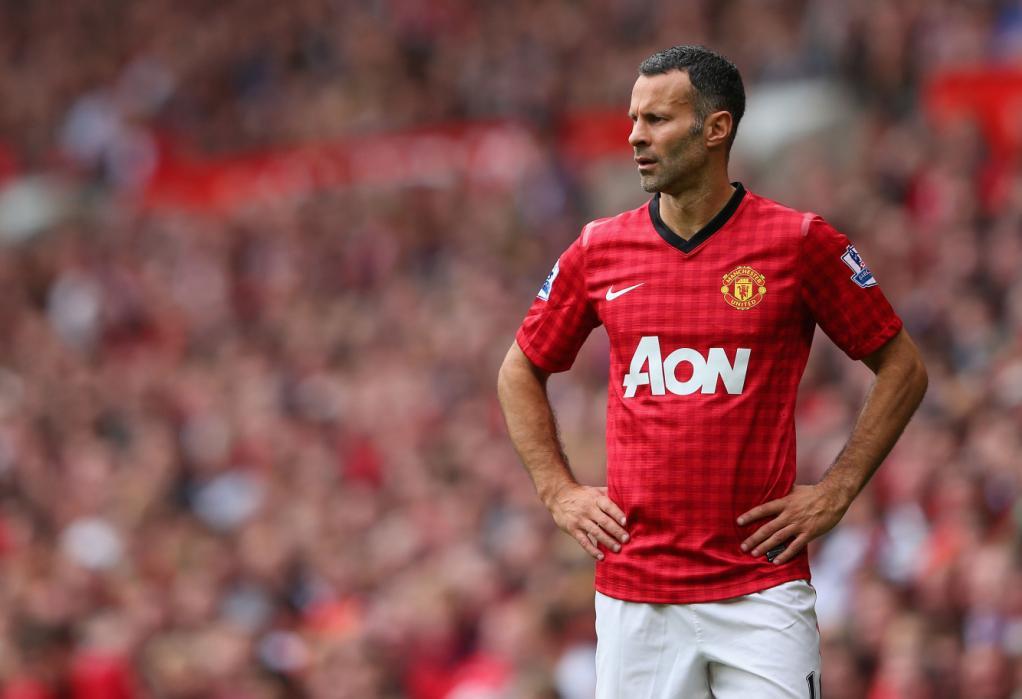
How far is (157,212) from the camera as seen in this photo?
57.4 ft

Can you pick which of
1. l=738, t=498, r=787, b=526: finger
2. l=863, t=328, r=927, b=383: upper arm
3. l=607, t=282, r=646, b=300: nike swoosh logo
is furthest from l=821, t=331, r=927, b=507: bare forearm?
l=607, t=282, r=646, b=300: nike swoosh logo

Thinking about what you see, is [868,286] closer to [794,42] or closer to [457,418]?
[457,418]

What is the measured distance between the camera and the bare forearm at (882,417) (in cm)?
379

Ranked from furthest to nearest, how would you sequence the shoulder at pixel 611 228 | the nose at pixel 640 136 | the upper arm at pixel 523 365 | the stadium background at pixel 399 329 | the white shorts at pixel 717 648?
1. the stadium background at pixel 399 329
2. the upper arm at pixel 523 365
3. the shoulder at pixel 611 228
4. the nose at pixel 640 136
5. the white shorts at pixel 717 648

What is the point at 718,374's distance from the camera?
3.73 meters

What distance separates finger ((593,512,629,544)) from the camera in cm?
380

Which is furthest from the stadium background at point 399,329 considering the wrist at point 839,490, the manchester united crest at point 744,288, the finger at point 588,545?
the manchester united crest at point 744,288

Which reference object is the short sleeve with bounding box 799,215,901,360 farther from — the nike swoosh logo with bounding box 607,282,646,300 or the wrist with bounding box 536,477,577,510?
the wrist with bounding box 536,477,577,510

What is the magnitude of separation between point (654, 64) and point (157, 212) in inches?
564

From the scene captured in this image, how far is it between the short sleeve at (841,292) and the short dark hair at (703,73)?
34 centimetres

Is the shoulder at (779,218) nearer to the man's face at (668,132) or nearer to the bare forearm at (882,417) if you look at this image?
the man's face at (668,132)

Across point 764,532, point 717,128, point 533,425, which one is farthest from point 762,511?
point 717,128

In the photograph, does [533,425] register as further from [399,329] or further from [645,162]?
[399,329]

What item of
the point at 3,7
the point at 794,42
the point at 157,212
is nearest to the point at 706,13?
the point at 794,42
